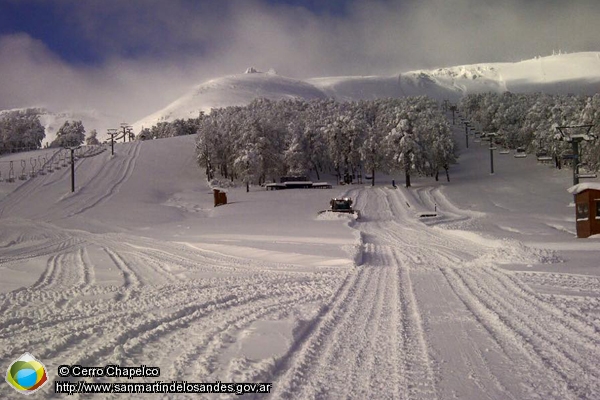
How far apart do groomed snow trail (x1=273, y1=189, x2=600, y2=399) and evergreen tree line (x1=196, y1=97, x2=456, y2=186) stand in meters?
53.5

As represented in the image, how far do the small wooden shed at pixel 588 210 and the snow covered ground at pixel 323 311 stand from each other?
55.2 inches

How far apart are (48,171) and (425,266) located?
6939cm

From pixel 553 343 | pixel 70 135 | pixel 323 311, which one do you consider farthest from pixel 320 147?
pixel 70 135

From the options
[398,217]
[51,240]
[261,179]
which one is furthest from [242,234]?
[261,179]

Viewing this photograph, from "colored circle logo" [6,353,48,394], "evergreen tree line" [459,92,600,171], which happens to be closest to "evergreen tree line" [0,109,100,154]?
"evergreen tree line" [459,92,600,171]

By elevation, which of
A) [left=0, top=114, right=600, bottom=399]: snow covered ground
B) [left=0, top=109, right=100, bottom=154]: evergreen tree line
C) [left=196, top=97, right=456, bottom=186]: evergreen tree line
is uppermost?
[left=0, top=109, right=100, bottom=154]: evergreen tree line

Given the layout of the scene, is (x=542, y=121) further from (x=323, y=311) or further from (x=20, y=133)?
(x=20, y=133)

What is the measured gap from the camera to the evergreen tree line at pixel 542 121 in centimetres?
6512

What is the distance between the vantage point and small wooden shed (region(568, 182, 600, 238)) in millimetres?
23625

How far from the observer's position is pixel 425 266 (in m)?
16.7

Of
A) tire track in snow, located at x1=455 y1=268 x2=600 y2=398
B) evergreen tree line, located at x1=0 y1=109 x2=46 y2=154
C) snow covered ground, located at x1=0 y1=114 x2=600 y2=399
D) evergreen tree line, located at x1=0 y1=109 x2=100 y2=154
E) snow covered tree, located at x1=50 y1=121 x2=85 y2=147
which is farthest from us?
snow covered tree, located at x1=50 y1=121 x2=85 y2=147

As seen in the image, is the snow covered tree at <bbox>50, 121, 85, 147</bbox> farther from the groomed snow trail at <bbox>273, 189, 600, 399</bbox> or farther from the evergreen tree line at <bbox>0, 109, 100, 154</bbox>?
the groomed snow trail at <bbox>273, 189, 600, 399</bbox>

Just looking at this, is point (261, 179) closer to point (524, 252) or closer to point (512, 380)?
point (524, 252)

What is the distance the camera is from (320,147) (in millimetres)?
82688
